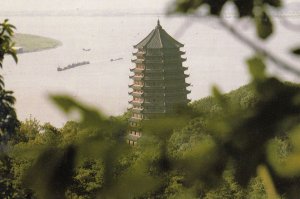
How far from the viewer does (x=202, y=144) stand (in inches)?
55.1

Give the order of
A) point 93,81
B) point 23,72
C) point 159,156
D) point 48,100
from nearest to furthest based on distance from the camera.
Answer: point 48,100, point 159,156, point 93,81, point 23,72

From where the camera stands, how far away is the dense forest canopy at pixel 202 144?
1.31m

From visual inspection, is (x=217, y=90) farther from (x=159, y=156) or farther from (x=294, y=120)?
(x=159, y=156)

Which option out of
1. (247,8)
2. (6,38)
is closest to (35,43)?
(6,38)

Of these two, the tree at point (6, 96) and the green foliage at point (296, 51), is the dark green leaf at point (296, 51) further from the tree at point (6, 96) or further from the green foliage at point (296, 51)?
the tree at point (6, 96)

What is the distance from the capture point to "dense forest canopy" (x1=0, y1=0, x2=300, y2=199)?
1306 mm

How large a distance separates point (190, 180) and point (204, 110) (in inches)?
7.9

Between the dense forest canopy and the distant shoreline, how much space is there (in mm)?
79597

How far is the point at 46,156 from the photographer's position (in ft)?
4.77

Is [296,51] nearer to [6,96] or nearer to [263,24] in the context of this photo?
[263,24]

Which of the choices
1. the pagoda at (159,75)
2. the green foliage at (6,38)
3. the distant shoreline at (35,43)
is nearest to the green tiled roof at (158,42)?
the pagoda at (159,75)

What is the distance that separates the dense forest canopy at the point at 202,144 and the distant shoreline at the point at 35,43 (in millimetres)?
79597

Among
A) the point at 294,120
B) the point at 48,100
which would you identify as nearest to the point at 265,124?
the point at 294,120

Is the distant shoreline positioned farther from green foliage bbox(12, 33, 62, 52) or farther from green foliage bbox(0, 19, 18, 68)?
green foliage bbox(0, 19, 18, 68)
